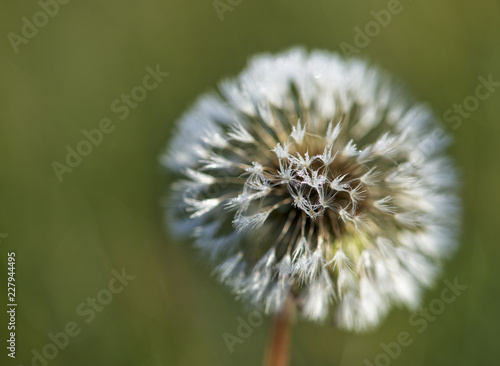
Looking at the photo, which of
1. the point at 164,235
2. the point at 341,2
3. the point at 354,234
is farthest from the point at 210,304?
the point at 341,2

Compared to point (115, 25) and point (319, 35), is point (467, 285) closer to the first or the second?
point (319, 35)

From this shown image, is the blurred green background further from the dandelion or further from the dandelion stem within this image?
the dandelion stem

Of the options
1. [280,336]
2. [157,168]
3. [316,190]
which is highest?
[157,168]

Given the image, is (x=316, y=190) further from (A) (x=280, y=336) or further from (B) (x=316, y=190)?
(A) (x=280, y=336)

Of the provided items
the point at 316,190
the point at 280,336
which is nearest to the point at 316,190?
the point at 316,190

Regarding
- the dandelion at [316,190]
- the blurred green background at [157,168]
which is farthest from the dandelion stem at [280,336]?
the blurred green background at [157,168]

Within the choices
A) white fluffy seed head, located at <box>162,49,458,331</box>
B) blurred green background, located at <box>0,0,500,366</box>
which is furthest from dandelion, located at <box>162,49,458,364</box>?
blurred green background, located at <box>0,0,500,366</box>
